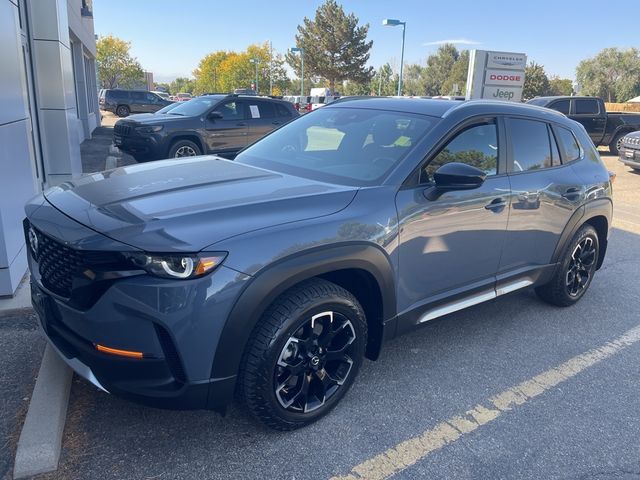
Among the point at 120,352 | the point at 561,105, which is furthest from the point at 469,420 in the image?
the point at 561,105

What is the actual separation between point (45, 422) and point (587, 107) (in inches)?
698

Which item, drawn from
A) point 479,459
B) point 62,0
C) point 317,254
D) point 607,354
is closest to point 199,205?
point 317,254

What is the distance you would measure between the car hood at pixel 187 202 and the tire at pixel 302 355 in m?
0.43

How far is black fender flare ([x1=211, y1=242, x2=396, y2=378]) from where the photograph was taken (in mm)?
2311

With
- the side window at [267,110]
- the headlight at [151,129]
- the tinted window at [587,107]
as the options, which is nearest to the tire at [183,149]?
the headlight at [151,129]

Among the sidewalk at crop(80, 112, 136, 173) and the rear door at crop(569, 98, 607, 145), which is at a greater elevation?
the rear door at crop(569, 98, 607, 145)

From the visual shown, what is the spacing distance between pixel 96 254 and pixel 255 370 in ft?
2.95

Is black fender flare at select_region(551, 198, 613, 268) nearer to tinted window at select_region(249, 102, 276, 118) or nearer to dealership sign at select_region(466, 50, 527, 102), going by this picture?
tinted window at select_region(249, 102, 276, 118)

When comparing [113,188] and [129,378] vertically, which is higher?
[113,188]

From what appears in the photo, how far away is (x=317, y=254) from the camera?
2.56m

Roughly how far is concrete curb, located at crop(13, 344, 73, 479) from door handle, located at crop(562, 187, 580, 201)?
12.6 feet

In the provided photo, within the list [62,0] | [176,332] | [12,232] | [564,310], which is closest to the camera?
[176,332]

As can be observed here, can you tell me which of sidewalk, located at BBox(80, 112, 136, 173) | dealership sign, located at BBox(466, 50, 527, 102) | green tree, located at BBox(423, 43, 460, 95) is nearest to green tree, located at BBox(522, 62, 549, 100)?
green tree, located at BBox(423, 43, 460, 95)

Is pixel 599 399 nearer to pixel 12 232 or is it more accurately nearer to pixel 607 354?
pixel 607 354
